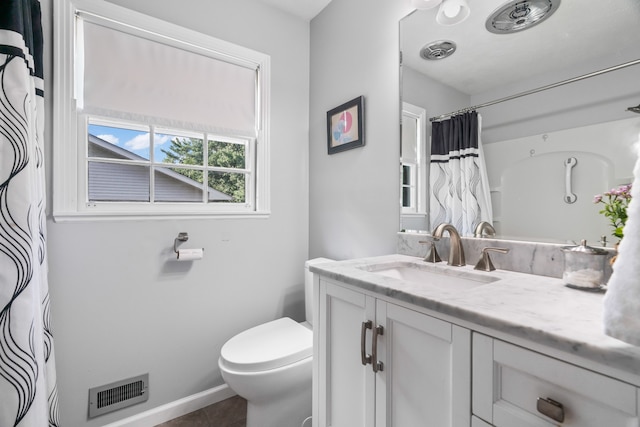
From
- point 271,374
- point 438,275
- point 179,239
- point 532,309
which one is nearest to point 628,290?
point 532,309

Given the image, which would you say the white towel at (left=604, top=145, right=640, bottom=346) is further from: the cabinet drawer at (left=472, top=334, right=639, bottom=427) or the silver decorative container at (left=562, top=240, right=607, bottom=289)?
the silver decorative container at (left=562, top=240, right=607, bottom=289)

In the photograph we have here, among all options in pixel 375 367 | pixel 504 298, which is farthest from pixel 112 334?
pixel 504 298

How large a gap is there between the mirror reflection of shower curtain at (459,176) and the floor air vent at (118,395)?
5.68ft

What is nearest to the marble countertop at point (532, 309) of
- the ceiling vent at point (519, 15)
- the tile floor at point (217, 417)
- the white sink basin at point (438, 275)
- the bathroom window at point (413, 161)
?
the white sink basin at point (438, 275)

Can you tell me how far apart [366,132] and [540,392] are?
140 centimetres

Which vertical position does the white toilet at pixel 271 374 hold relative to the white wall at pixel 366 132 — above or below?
below

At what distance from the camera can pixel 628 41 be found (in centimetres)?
90

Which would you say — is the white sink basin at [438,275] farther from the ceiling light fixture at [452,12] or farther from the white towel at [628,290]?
the ceiling light fixture at [452,12]

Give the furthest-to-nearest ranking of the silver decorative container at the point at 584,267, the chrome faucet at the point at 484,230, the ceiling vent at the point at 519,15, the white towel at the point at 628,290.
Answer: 1. the chrome faucet at the point at 484,230
2. the ceiling vent at the point at 519,15
3. the silver decorative container at the point at 584,267
4. the white towel at the point at 628,290

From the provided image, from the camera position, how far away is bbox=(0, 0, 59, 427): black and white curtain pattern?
0.97 metres

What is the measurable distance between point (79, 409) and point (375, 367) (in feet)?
4.95

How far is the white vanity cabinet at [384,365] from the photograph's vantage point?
72 cm

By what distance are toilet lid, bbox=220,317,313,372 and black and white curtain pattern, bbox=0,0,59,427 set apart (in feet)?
2.19

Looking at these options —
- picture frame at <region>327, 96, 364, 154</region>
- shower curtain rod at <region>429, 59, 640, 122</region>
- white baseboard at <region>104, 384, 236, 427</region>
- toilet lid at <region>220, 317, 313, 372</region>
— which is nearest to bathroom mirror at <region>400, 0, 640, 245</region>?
shower curtain rod at <region>429, 59, 640, 122</region>
